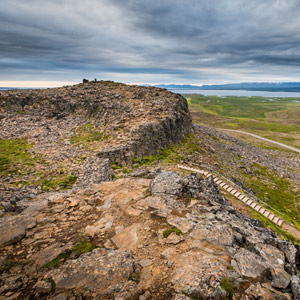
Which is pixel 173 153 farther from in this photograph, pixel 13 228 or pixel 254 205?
pixel 13 228

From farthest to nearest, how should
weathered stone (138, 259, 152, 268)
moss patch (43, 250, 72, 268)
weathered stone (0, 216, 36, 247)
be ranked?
weathered stone (0, 216, 36, 247)
weathered stone (138, 259, 152, 268)
moss patch (43, 250, 72, 268)

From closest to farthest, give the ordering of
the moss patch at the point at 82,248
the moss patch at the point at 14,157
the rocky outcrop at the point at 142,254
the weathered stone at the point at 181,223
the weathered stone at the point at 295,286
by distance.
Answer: the rocky outcrop at the point at 142,254, the weathered stone at the point at 295,286, the moss patch at the point at 82,248, the weathered stone at the point at 181,223, the moss patch at the point at 14,157

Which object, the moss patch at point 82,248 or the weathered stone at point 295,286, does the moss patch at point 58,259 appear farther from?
the weathered stone at point 295,286

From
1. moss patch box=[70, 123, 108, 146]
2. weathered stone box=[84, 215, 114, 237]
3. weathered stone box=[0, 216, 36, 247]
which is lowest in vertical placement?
weathered stone box=[84, 215, 114, 237]

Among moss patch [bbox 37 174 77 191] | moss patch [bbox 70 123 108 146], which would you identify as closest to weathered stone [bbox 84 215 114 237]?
moss patch [bbox 37 174 77 191]

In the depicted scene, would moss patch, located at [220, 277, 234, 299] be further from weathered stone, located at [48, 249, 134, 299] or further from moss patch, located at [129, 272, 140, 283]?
weathered stone, located at [48, 249, 134, 299]

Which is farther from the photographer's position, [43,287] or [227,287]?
[227,287]

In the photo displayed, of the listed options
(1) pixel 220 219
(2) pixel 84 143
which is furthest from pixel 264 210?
(2) pixel 84 143

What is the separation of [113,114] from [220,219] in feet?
118

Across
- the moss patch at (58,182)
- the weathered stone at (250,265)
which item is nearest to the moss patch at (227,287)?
the weathered stone at (250,265)

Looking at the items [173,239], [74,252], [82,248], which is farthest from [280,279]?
[74,252]

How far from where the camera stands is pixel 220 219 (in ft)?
49.3

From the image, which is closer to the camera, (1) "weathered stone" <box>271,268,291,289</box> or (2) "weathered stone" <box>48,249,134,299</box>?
(2) "weathered stone" <box>48,249,134,299</box>

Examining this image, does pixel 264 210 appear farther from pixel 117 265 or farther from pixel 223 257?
pixel 117 265
